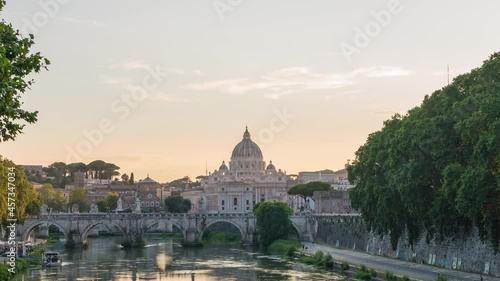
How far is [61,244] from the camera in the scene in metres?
89.0

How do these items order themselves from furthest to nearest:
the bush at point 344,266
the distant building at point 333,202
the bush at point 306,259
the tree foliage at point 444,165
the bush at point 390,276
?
1. the distant building at point 333,202
2. the bush at point 306,259
3. the bush at point 344,266
4. the bush at point 390,276
5. the tree foliage at point 444,165

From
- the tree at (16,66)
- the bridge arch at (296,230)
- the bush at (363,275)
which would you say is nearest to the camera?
the tree at (16,66)

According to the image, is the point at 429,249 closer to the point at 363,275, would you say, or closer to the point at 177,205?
the point at 363,275

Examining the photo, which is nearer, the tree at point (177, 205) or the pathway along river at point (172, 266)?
→ the pathway along river at point (172, 266)

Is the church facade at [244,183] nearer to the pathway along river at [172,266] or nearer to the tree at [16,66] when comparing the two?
the pathway along river at [172,266]

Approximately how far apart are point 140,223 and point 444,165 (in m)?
54.7

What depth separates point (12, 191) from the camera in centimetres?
5206

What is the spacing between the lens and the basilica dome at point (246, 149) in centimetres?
19250

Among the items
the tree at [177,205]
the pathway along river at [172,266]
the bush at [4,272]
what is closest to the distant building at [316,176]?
the tree at [177,205]

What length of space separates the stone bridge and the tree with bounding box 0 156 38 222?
1361 centimetres

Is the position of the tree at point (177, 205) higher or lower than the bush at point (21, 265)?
higher

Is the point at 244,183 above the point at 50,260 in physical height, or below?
above

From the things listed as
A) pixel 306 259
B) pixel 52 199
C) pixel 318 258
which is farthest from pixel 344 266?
pixel 52 199

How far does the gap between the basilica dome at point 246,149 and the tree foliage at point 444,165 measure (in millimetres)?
136645
